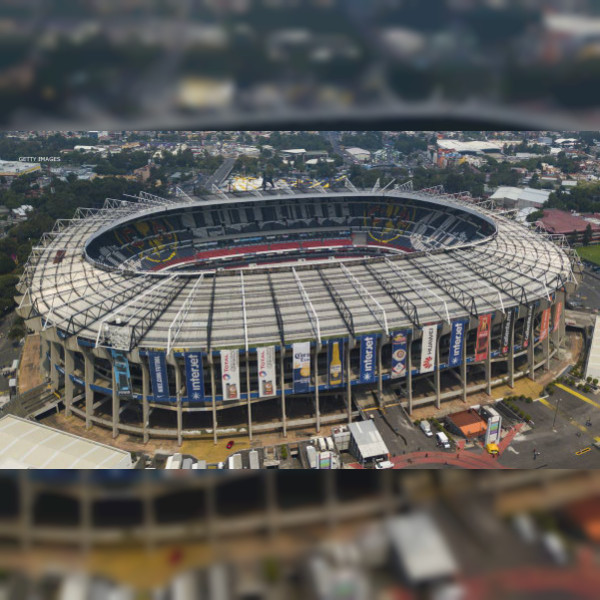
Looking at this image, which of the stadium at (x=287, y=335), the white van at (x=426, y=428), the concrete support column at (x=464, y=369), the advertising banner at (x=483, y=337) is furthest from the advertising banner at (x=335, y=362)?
the advertising banner at (x=483, y=337)

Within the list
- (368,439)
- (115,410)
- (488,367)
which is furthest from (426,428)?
(115,410)

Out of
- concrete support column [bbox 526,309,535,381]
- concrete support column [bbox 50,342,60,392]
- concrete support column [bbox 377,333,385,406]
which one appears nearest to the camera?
concrete support column [bbox 377,333,385,406]

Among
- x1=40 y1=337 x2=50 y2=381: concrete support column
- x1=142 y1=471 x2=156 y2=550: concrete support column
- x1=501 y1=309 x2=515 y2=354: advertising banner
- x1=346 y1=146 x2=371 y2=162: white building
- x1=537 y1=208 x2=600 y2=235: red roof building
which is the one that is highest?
x1=142 y1=471 x2=156 y2=550: concrete support column

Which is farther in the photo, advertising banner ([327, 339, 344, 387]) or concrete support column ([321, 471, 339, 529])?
advertising banner ([327, 339, 344, 387])

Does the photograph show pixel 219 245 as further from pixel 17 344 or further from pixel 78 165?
pixel 78 165

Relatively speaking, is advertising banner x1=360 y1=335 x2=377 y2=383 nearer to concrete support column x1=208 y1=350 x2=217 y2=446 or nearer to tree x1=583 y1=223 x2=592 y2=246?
concrete support column x1=208 y1=350 x2=217 y2=446

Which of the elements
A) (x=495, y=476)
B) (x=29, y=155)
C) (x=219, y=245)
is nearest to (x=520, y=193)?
(x=219, y=245)

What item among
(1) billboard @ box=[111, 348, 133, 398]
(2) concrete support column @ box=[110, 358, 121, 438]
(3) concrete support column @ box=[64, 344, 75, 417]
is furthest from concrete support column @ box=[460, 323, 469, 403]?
(3) concrete support column @ box=[64, 344, 75, 417]
